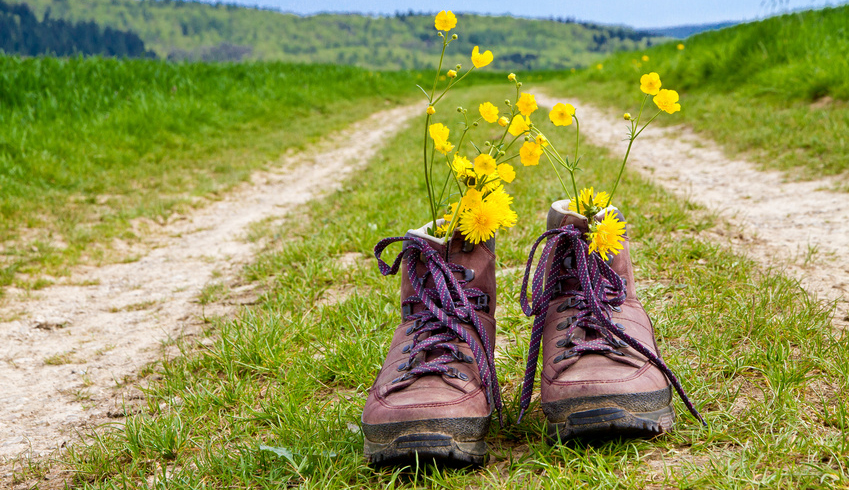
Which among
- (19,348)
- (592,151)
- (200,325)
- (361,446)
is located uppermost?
(592,151)

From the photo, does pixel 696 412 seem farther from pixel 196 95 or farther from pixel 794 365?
pixel 196 95

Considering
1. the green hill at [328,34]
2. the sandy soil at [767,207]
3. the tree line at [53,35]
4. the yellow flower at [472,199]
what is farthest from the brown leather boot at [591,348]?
the green hill at [328,34]

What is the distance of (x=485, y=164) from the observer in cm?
147

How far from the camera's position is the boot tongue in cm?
166

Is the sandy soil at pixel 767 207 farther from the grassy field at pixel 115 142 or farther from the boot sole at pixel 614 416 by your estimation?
the grassy field at pixel 115 142

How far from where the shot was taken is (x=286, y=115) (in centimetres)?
1014

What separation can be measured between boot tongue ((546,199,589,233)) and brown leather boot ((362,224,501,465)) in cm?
22

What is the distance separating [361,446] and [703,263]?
208 cm

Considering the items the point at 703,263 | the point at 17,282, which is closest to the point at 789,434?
the point at 703,263

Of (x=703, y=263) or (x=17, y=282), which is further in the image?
(x=17, y=282)

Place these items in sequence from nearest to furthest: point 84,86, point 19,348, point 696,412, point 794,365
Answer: point 696,412, point 794,365, point 19,348, point 84,86

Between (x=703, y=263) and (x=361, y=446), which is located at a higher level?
(x=703, y=263)

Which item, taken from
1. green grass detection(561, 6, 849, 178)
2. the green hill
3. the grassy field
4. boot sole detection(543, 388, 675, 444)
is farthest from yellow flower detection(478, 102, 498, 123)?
the green hill

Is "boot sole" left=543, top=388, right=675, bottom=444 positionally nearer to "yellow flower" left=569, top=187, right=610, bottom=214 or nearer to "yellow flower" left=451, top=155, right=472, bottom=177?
"yellow flower" left=569, top=187, right=610, bottom=214
